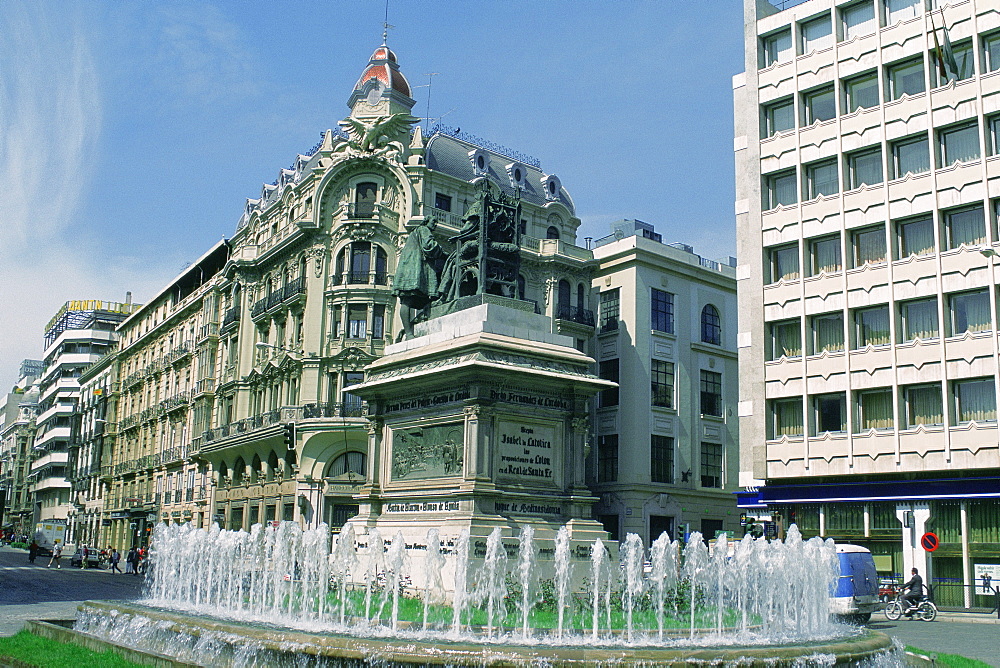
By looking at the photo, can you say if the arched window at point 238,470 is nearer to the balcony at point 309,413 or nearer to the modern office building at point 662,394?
the balcony at point 309,413

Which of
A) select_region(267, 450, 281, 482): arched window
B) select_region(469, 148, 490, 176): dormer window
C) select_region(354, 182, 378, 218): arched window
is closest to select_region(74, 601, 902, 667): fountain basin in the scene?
select_region(354, 182, 378, 218): arched window

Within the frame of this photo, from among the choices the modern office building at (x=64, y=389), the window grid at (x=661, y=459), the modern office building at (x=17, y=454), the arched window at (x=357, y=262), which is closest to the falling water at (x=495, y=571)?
the arched window at (x=357, y=262)

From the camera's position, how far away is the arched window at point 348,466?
49.0 m

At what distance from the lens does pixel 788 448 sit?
36.4m

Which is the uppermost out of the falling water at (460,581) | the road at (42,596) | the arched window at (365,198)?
the arched window at (365,198)

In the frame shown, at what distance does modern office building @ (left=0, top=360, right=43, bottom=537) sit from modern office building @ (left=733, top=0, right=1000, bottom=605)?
370 feet

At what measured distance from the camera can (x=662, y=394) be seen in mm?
52750

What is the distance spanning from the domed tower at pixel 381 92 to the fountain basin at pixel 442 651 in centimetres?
4308

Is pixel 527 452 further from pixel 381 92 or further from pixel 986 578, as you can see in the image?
pixel 381 92

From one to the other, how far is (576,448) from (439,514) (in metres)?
3.33

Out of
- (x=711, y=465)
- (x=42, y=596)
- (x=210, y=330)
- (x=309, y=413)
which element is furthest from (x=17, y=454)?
(x=42, y=596)

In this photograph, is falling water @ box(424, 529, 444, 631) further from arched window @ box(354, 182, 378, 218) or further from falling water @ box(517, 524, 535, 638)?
arched window @ box(354, 182, 378, 218)

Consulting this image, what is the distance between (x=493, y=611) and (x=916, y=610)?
15.7 m

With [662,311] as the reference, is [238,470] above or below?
below
